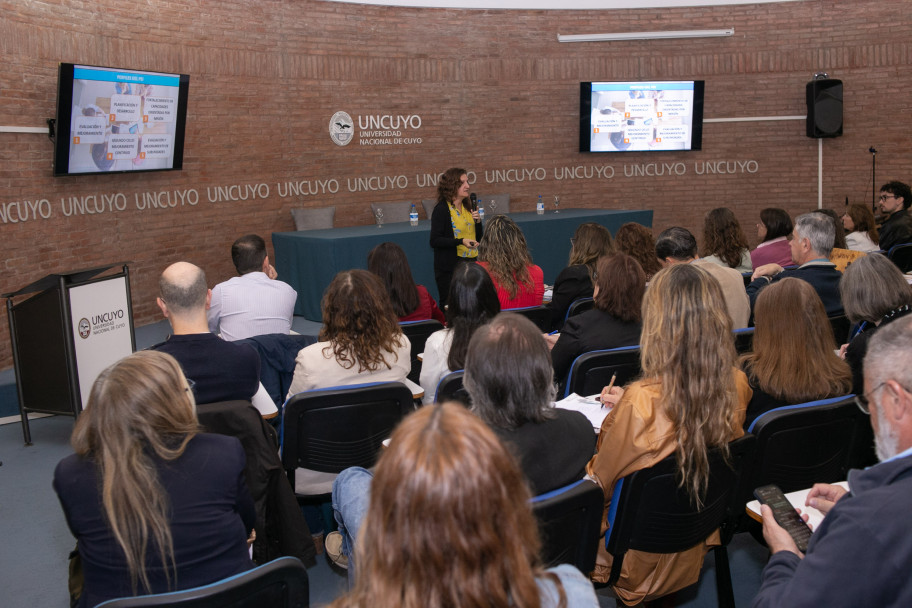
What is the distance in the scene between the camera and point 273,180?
29.9 feet

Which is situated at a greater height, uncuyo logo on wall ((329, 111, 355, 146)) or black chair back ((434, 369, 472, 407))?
uncuyo logo on wall ((329, 111, 355, 146))

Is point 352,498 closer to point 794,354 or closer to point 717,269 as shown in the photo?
point 794,354

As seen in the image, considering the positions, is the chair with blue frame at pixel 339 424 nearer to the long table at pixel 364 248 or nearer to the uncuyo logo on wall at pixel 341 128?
the long table at pixel 364 248

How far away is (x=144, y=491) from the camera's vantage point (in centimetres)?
191

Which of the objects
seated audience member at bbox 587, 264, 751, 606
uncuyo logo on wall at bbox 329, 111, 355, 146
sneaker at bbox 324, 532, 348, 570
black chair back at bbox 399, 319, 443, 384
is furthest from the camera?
uncuyo logo on wall at bbox 329, 111, 355, 146

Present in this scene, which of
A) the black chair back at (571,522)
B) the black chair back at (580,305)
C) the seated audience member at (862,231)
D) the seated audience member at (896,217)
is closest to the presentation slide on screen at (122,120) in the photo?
the black chair back at (580,305)

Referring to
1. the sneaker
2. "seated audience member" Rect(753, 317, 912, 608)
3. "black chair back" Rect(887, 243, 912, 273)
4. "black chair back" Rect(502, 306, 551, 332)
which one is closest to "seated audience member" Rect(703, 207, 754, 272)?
"black chair back" Rect(502, 306, 551, 332)

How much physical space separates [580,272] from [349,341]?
6.83 feet

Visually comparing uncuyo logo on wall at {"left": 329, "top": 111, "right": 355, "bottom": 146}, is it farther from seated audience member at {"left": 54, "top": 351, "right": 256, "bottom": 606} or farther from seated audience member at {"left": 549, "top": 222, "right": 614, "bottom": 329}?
seated audience member at {"left": 54, "top": 351, "right": 256, "bottom": 606}

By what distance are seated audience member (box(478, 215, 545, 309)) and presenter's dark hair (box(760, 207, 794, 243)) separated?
6.60ft

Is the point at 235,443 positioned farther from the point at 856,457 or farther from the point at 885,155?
the point at 885,155

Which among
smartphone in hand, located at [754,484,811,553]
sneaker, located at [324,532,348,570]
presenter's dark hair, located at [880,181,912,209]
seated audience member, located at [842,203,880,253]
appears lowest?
sneaker, located at [324,532,348,570]

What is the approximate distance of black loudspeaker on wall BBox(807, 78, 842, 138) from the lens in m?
10.8

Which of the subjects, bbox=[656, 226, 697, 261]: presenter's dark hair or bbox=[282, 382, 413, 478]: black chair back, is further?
bbox=[656, 226, 697, 261]: presenter's dark hair
